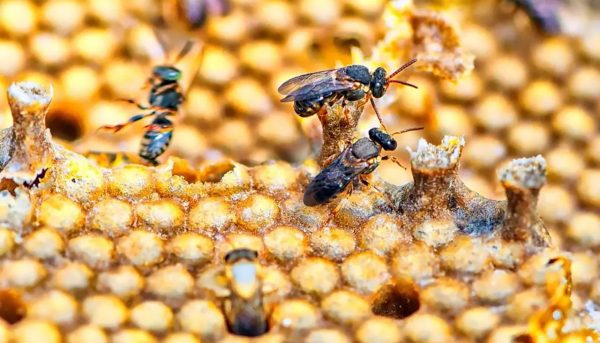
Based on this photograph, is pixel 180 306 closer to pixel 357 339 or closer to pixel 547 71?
pixel 357 339

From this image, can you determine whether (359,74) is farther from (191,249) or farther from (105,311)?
(105,311)

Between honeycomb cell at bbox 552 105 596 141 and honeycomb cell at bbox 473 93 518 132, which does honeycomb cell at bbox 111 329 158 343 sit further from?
honeycomb cell at bbox 552 105 596 141

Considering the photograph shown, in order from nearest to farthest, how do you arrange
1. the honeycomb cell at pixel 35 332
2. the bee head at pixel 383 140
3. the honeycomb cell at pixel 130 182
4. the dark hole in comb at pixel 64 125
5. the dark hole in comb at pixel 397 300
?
the honeycomb cell at pixel 35 332, the dark hole in comb at pixel 397 300, the honeycomb cell at pixel 130 182, the bee head at pixel 383 140, the dark hole in comb at pixel 64 125

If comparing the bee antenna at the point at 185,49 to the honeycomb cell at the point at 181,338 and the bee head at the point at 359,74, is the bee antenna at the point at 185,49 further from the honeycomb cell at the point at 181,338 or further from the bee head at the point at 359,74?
the honeycomb cell at the point at 181,338

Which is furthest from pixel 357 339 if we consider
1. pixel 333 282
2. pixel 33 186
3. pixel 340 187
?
pixel 33 186

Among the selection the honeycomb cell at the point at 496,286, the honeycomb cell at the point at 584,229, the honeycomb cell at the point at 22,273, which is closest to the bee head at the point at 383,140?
the honeycomb cell at the point at 496,286

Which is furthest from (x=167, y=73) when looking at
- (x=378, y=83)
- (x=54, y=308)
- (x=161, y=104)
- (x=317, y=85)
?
(x=54, y=308)
